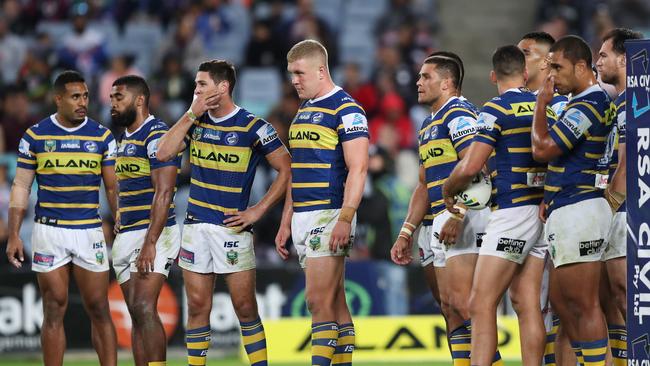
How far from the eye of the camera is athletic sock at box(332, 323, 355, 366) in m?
9.52

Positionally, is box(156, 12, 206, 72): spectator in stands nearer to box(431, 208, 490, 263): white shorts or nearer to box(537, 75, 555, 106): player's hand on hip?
box(431, 208, 490, 263): white shorts

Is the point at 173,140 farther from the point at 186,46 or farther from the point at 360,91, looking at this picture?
the point at 186,46

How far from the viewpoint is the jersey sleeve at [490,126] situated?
28.8 feet

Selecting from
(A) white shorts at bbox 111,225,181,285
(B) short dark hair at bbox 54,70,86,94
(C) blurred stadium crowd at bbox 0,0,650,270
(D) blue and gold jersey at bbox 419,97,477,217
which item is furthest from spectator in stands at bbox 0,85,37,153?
(D) blue and gold jersey at bbox 419,97,477,217

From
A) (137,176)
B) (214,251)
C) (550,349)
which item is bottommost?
(550,349)

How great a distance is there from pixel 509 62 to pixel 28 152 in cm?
441

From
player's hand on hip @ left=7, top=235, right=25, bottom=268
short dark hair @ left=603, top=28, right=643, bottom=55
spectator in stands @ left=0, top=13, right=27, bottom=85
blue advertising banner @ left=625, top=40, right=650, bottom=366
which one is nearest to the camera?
blue advertising banner @ left=625, top=40, right=650, bottom=366

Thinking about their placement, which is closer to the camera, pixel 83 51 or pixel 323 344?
pixel 323 344

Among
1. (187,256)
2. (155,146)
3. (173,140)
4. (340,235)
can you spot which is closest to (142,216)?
(155,146)

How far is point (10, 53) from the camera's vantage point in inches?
A: 802

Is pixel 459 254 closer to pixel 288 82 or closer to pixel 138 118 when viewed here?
pixel 138 118

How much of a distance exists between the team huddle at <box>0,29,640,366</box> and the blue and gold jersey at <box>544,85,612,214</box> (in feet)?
0.03

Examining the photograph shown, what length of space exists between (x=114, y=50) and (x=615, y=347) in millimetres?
13822

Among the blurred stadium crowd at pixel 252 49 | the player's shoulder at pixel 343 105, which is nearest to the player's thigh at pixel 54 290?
the player's shoulder at pixel 343 105
